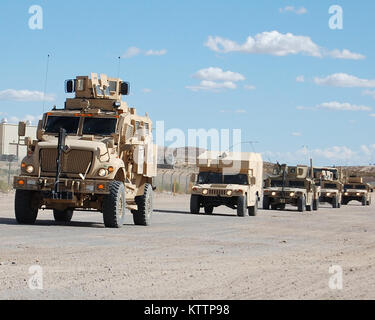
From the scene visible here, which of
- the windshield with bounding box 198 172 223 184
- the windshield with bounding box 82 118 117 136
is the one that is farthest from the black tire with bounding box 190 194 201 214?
the windshield with bounding box 82 118 117 136

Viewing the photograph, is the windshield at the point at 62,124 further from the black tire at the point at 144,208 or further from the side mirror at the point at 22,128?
the black tire at the point at 144,208

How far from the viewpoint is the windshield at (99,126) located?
22.3 meters

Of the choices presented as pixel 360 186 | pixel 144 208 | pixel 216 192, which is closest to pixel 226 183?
pixel 216 192

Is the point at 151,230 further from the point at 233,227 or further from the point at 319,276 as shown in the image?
the point at 319,276

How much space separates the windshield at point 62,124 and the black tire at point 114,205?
2.35 meters

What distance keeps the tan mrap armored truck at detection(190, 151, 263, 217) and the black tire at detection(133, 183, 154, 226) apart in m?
9.24

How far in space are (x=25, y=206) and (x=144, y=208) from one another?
3487 millimetres

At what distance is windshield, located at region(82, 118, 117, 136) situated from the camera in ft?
73.0

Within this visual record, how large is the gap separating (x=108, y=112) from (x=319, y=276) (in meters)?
11.5

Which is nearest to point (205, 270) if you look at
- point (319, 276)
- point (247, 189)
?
point (319, 276)

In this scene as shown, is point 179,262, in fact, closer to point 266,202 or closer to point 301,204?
point 301,204

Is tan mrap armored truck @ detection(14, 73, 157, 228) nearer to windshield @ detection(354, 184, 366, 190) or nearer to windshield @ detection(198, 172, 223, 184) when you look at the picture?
windshield @ detection(198, 172, 223, 184)

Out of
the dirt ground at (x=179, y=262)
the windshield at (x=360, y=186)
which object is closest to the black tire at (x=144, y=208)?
the dirt ground at (x=179, y=262)
